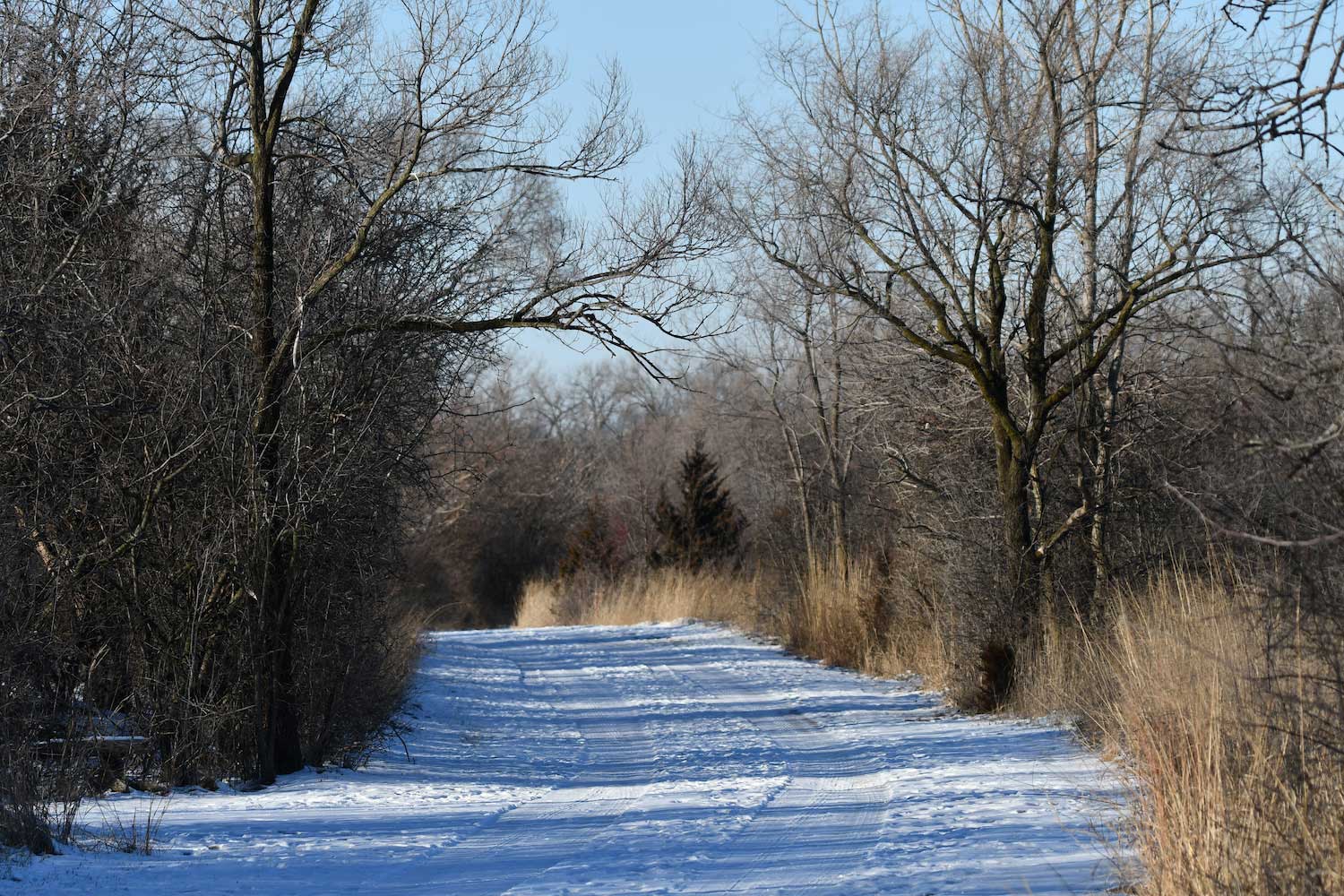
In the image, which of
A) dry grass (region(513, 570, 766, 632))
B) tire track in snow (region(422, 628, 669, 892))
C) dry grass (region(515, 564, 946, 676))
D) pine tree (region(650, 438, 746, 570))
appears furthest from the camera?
pine tree (region(650, 438, 746, 570))

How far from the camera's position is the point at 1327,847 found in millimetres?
4551

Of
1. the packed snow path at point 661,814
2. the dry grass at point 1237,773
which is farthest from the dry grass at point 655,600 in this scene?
the dry grass at point 1237,773

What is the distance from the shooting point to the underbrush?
4691mm

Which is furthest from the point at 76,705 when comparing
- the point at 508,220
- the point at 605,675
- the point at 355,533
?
the point at 605,675

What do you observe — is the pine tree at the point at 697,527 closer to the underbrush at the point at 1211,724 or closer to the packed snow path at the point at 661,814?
the packed snow path at the point at 661,814

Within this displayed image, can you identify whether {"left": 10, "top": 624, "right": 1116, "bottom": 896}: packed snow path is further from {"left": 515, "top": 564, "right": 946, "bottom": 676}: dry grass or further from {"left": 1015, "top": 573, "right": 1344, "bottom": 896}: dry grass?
{"left": 515, "top": 564, "right": 946, "bottom": 676}: dry grass

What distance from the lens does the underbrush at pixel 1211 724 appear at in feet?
15.4

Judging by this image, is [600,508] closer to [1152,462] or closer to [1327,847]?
[1152,462]

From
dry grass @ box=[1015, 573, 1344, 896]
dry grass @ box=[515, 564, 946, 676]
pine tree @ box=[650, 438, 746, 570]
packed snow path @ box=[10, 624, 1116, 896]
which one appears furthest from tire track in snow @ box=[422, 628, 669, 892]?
pine tree @ box=[650, 438, 746, 570]

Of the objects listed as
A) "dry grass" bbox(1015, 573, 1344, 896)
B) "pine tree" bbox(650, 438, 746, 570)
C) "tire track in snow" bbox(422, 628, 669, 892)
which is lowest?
"tire track in snow" bbox(422, 628, 669, 892)

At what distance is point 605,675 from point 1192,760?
39.2 feet

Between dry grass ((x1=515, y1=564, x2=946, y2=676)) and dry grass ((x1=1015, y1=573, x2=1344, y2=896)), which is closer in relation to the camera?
dry grass ((x1=1015, y1=573, x2=1344, y2=896))

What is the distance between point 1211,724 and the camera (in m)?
5.34

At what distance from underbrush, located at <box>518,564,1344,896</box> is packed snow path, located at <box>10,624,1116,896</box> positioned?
51 cm
